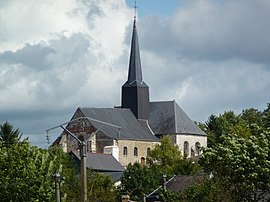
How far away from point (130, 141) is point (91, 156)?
2827 cm

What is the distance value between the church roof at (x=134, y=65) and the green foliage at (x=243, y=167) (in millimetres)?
87282

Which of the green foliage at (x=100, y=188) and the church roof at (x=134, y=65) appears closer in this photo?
the green foliage at (x=100, y=188)

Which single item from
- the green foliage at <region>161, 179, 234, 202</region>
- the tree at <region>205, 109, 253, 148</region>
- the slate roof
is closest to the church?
the tree at <region>205, 109, 253, 148</region>

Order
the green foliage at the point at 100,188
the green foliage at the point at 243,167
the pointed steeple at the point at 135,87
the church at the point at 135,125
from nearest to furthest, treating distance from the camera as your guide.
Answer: the green foliage at the point at 243,167
the green foliage at the point at 100,188
the church at the point at 135,125
the pointed steeple at the point at 135,87

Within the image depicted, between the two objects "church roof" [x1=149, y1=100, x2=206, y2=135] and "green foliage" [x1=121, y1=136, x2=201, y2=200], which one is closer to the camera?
"green foliage" [x1=121, y1=136, x2=201, y2=200]

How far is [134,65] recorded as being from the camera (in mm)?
131500

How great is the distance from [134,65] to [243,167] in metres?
88.7

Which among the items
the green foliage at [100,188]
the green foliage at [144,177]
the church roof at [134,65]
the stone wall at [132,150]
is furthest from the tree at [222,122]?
the green foliage at [100,188]

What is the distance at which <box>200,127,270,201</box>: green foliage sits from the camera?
43.1m

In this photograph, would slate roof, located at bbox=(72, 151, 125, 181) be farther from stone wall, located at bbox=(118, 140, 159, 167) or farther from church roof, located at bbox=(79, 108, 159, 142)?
church roof, located at bbox=(79, 108, 159, 142)

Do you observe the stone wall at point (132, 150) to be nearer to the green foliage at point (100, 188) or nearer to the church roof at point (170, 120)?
the church roof at point (170, 120)

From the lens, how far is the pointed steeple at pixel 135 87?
13162 cm

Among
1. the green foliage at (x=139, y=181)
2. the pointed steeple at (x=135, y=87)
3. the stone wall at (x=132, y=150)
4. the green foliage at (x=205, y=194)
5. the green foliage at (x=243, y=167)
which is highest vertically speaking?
the pointed steeple at (x=135, y=87)

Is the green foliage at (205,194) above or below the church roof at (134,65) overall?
below
